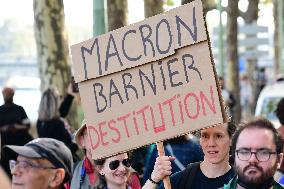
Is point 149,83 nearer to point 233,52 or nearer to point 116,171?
point 116,171

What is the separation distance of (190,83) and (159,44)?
26 cm

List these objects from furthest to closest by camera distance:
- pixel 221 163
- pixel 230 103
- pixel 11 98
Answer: pixel 230 103
pixel 11 98
pixel 221 163

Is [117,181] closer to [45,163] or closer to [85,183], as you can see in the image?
[85,183]

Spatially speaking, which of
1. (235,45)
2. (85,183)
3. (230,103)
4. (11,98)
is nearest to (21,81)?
(235,45)

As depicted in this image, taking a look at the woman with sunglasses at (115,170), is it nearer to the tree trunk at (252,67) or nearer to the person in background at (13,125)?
the person in background at (13,125)

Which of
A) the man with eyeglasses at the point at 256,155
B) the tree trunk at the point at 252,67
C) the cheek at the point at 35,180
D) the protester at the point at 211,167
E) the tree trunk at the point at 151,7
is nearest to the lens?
A: the man with eyeglasses at the point at 256,155

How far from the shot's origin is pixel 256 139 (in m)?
4.50

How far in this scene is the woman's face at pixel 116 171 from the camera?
5.44 m

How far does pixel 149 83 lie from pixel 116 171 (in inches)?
27.5

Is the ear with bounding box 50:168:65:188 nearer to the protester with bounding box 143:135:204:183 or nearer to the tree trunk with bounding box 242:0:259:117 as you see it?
the protester with bounding box 143:135:204:183

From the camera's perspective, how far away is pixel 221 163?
5359 mm

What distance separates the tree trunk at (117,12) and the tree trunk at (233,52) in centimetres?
754

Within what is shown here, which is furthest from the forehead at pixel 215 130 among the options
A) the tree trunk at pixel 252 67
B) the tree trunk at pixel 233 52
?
the tree trunk at pixel 233 52

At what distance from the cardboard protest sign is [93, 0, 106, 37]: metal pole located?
471cm
